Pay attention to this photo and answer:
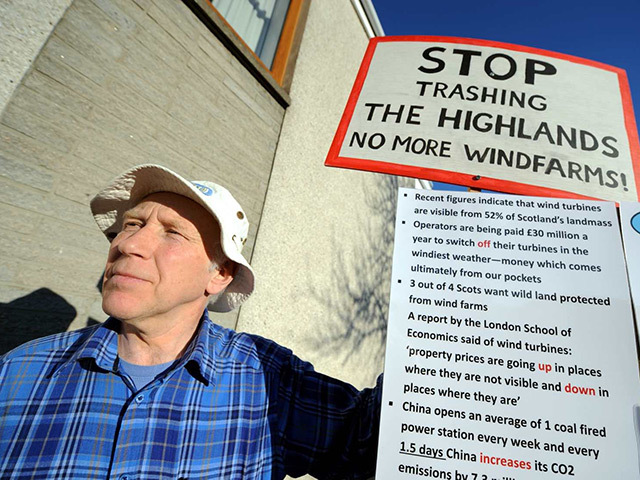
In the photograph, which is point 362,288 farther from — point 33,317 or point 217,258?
point 33,317

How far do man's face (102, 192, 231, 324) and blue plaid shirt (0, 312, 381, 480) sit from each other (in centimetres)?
17

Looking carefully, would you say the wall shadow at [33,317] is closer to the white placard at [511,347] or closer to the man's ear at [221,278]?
the man's ear at [221,278]

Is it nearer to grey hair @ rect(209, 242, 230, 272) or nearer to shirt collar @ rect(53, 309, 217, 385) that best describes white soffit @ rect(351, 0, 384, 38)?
grey hair @ rect(209, 242, 230, 272)

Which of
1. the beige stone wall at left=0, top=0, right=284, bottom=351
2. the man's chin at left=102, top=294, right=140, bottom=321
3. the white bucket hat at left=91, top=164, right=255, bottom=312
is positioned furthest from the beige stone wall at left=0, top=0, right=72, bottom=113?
the man's chin at left=102, top=294, right=140, bottom=321

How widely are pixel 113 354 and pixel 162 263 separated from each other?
1.25 ft

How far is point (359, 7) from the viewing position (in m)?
5.00

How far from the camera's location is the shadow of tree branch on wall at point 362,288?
14.6ft

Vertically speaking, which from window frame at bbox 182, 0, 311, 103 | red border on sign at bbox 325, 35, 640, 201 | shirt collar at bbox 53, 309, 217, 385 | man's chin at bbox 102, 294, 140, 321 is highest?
window frame at bbox 182, 0, 311, 103

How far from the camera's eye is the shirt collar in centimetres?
118

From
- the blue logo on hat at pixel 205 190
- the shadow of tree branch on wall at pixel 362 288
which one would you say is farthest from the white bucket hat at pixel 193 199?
the shadow of tree branch on wall at pixel 362 288

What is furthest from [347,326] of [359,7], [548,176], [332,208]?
[359,7]

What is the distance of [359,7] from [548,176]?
204 inches

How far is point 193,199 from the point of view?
1456mm

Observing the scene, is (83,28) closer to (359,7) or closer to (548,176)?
(548,176)
